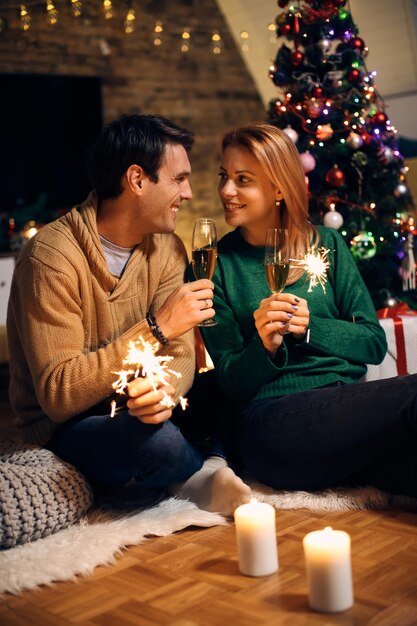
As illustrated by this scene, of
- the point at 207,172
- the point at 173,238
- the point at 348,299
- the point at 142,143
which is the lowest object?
the point at 348,299

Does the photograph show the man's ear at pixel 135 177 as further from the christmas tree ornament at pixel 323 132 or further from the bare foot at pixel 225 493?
the christmas tree ornament at pixel 323 132

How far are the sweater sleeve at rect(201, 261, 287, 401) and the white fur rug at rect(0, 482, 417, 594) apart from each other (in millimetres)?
312

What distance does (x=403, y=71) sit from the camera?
5.51 metres

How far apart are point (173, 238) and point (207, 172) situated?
4.50 m

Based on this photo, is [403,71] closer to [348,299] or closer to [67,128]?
[67,128]

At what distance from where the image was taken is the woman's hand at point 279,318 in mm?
2129

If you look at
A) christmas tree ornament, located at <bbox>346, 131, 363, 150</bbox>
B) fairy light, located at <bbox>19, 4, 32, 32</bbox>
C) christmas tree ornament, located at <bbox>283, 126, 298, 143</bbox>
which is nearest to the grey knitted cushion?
christmas tree ornament, located at <bbox>283, 126, 298, 143</bbox>

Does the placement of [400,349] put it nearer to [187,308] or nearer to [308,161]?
[308,161]

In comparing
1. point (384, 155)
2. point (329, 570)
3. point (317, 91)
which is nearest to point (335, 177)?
point (384, 155)

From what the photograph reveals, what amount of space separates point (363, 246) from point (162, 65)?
12.2 ft

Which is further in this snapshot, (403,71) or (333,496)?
(403,71)

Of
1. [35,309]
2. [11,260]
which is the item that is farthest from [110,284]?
[11,260]

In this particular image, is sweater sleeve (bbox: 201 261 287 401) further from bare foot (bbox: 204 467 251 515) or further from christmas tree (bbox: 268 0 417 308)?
christmas tree (bbox: 268 0 417 308)

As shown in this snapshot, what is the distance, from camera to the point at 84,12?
20.1ft
